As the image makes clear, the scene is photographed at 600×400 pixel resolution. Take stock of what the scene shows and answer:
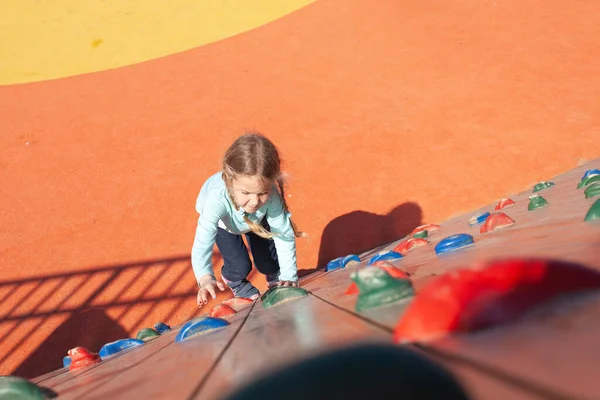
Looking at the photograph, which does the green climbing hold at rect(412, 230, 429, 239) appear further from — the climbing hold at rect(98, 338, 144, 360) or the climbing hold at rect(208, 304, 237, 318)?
the climbing hold at rect(98, 338, 144, 360)

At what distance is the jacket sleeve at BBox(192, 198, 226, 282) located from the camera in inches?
144

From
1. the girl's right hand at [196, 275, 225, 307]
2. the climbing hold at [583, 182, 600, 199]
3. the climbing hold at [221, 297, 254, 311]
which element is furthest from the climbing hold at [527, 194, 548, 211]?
the girl's right hand at [196, 275, 225, 307]

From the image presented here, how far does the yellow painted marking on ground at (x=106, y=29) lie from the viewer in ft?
38.6

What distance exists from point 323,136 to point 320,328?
6.25 meters

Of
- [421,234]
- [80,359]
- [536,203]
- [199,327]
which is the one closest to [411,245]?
[421,234]

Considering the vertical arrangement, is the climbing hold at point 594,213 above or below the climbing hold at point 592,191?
above

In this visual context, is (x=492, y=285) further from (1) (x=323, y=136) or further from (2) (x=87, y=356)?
(1) (x=323, y=136)

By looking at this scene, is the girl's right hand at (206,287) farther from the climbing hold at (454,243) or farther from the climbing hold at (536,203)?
the climbing hold at (536,203)

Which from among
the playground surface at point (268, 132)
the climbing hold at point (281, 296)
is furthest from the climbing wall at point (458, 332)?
the playground surface at point (268, 132)

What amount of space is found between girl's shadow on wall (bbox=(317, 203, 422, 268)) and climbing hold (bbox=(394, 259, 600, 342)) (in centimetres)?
463

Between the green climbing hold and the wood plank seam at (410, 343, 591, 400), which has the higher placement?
the wood plank seam at (410, 343, 591, 400)

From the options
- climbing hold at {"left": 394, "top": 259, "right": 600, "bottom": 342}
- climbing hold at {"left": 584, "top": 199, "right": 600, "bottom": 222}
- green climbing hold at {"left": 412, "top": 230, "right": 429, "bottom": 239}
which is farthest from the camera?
green climbing hold at {"left": 412, "top": 230, "right": 429, "bottom": 239}

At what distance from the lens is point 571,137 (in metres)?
6.45

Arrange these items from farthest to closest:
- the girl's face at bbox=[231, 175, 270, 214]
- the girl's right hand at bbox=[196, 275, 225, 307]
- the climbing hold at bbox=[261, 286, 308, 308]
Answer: the girl's face at bbox=[231, 175, 270, 214] → the girl's right hand at bbox=[196, 275, 225, 307] → the climbing hold at bbox=[261, 286, 308, 308]
